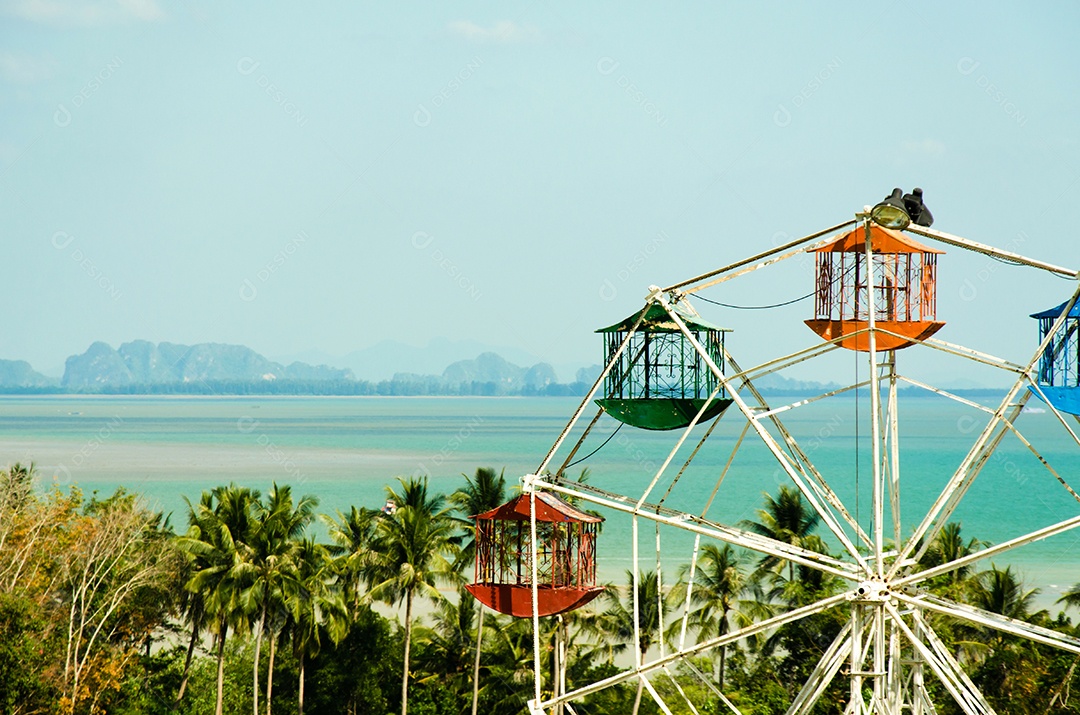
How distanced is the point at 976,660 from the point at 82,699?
26.5m

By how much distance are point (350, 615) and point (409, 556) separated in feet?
12.3

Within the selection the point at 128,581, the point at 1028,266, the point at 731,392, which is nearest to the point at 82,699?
the point at 128,581

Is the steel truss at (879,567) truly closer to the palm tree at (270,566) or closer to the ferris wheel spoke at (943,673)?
the ferris wheel spoke at (943,673)

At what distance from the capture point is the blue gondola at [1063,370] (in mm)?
17344

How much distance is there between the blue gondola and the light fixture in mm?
2678

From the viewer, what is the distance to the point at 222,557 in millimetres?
39719

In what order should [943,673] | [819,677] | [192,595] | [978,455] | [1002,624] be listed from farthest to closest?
1. [192,595]
2. [978,455]
3. [819,677]
4. [943,673]
5. [1002,624]

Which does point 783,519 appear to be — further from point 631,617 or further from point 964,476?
point 964,476

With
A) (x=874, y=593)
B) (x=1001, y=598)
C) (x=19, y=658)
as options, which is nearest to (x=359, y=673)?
(x=19, y=658)

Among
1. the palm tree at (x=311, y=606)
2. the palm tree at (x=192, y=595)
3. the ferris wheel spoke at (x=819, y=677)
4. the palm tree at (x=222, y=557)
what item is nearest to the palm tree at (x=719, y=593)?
the palm tree at (x=311, y=606)

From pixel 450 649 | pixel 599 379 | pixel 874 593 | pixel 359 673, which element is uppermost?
pixel 599 379

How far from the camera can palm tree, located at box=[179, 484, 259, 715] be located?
3912 cm

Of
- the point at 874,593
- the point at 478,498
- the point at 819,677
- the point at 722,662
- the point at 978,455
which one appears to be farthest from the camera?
the point at 478,498

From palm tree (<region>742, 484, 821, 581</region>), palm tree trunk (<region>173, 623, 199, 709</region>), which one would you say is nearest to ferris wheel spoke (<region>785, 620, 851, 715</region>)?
palm tree (<region>742, 484, 821, 581</region>)
